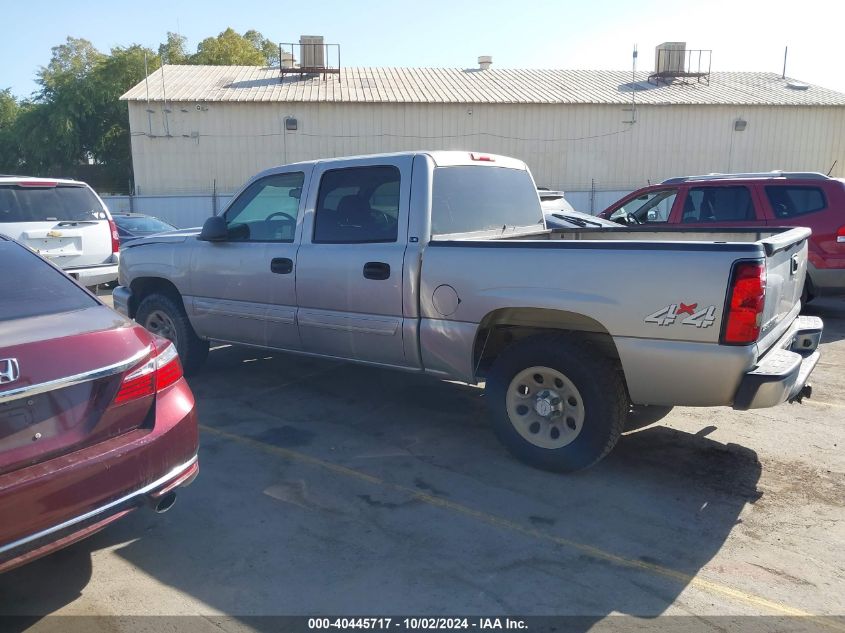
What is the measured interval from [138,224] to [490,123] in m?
16.1

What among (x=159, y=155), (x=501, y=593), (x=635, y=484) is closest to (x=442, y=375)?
(x=635, y=484)

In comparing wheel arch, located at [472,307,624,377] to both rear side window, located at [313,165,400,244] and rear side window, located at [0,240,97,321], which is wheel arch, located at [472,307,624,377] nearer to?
rear side window, located at [313,165,400,244]

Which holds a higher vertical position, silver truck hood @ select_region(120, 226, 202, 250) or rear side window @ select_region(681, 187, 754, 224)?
rear side window @ select_region(681, 187, 754, 224)

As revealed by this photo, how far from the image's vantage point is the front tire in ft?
14.0

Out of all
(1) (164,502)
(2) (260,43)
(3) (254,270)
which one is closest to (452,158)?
(3) (254,270)

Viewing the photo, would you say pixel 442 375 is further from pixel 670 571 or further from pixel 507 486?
pixel 670 571

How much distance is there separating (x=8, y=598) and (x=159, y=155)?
25518 millimetres

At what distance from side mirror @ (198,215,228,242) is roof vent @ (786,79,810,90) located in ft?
104

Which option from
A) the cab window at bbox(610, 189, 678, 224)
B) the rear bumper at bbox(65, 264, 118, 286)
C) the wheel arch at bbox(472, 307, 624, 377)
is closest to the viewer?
the wheel arch at bbox(472, 307, 624, 377)

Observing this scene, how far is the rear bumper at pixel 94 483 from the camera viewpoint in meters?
2.68

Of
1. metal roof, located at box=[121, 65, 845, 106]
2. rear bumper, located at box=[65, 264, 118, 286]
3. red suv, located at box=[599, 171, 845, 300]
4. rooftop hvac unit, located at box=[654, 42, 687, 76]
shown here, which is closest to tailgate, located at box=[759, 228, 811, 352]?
red suv, located at box=[599, 171, 845, 300]

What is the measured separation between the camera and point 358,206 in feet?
17.8

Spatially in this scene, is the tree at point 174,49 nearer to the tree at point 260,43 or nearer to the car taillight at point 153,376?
the tree at point 260,43

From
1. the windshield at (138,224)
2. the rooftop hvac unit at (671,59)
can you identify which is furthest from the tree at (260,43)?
the windshield at (138,224)
